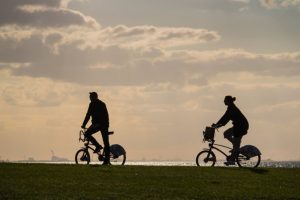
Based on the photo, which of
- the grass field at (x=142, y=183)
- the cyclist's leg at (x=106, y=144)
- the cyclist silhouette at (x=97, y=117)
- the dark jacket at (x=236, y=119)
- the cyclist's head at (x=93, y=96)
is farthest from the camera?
the cyclist's leg at (x=106, y=144)

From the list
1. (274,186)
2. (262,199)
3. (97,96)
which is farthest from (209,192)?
(97,96)

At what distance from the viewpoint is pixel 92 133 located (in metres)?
28.8

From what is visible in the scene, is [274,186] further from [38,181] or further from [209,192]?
[38,181]

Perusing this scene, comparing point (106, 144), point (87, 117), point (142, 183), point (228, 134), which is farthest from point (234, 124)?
point (142, 183)

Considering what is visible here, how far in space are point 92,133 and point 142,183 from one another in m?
8.16

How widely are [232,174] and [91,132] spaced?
728 cm

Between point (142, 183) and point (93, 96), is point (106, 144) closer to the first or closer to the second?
point (93, 96)

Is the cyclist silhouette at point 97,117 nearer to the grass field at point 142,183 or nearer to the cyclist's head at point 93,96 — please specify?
the cyclist's head at point 93,96

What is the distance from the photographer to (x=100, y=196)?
60.1 feet

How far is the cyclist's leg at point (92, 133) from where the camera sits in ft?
93.8

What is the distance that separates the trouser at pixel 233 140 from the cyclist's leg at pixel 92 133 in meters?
5.80

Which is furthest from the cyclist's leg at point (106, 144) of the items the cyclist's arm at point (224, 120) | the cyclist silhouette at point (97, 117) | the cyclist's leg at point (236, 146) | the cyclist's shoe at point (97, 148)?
the cyclist's leg at point (236, 146)

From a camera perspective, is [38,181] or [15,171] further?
[15,171]

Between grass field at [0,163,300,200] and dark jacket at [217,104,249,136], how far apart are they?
206 centimetres
